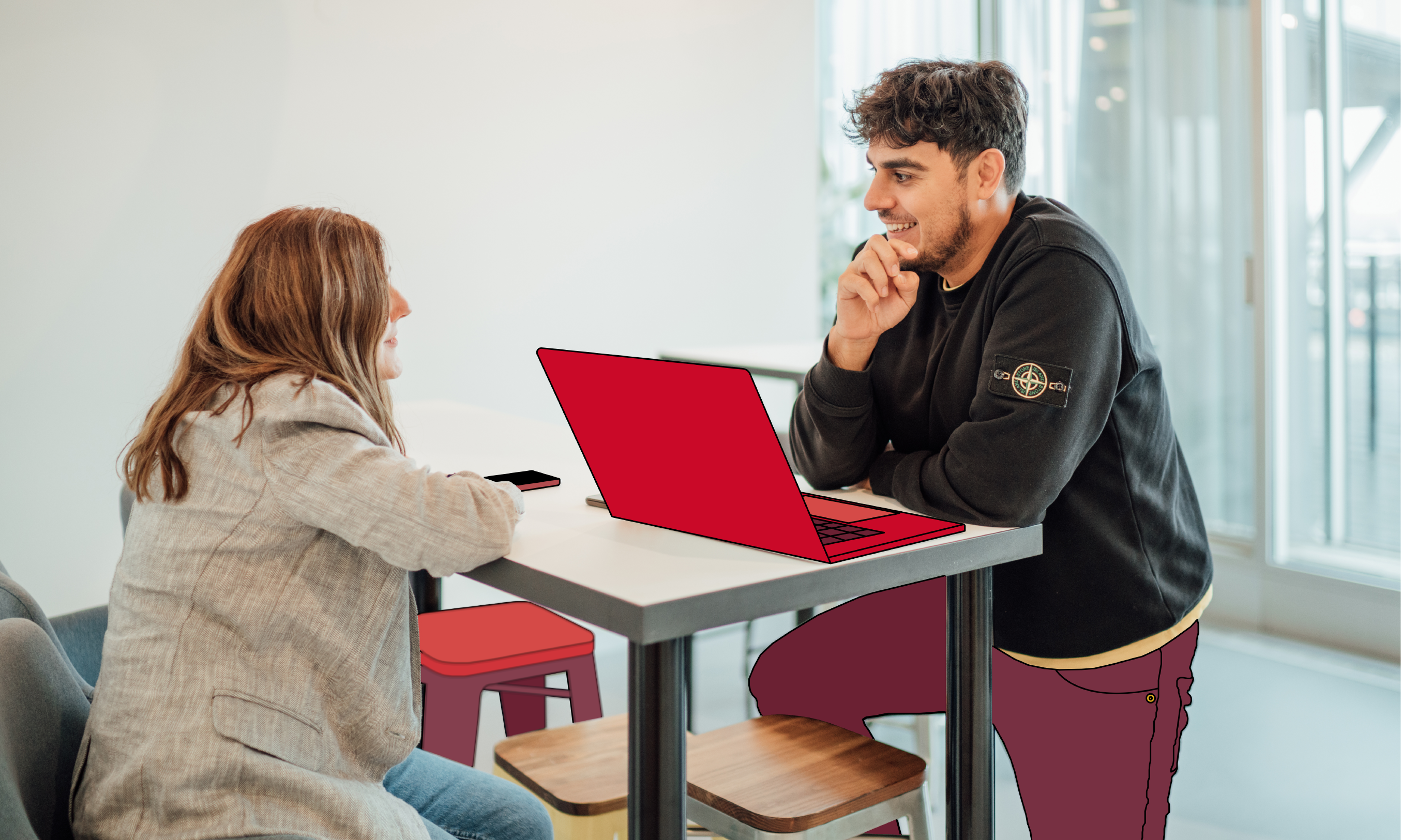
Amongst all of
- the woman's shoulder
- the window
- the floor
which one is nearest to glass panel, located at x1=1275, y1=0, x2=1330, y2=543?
the window

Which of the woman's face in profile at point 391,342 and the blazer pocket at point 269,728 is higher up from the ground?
the woman's face in profile at point 391,342

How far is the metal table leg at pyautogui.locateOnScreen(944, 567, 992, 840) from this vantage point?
1.26m

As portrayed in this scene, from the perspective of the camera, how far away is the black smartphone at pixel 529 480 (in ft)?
4.98

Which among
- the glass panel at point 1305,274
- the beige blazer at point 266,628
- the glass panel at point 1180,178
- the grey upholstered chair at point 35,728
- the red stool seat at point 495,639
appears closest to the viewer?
the grey upholstered chair at point 35,728

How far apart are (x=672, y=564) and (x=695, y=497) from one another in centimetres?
9

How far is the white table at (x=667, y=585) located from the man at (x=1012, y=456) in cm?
17

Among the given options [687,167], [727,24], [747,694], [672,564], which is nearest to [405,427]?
[672,564]

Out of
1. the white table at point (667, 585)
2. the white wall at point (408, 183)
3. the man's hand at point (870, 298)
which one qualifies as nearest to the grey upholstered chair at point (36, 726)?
the white table at point (667, 585)

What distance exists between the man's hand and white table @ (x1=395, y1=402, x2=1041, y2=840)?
349mm

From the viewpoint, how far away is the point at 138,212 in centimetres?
274

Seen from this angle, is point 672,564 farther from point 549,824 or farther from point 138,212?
point 138,212

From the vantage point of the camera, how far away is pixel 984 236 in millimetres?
1544

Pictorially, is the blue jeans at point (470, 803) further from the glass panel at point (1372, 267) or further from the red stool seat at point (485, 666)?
the glass panel at point (1372, 267)

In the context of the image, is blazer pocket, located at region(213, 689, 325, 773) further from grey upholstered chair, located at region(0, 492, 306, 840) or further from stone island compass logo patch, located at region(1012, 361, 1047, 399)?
stone island compass logo patch, located at region(1012, 361, 1047, 399)
